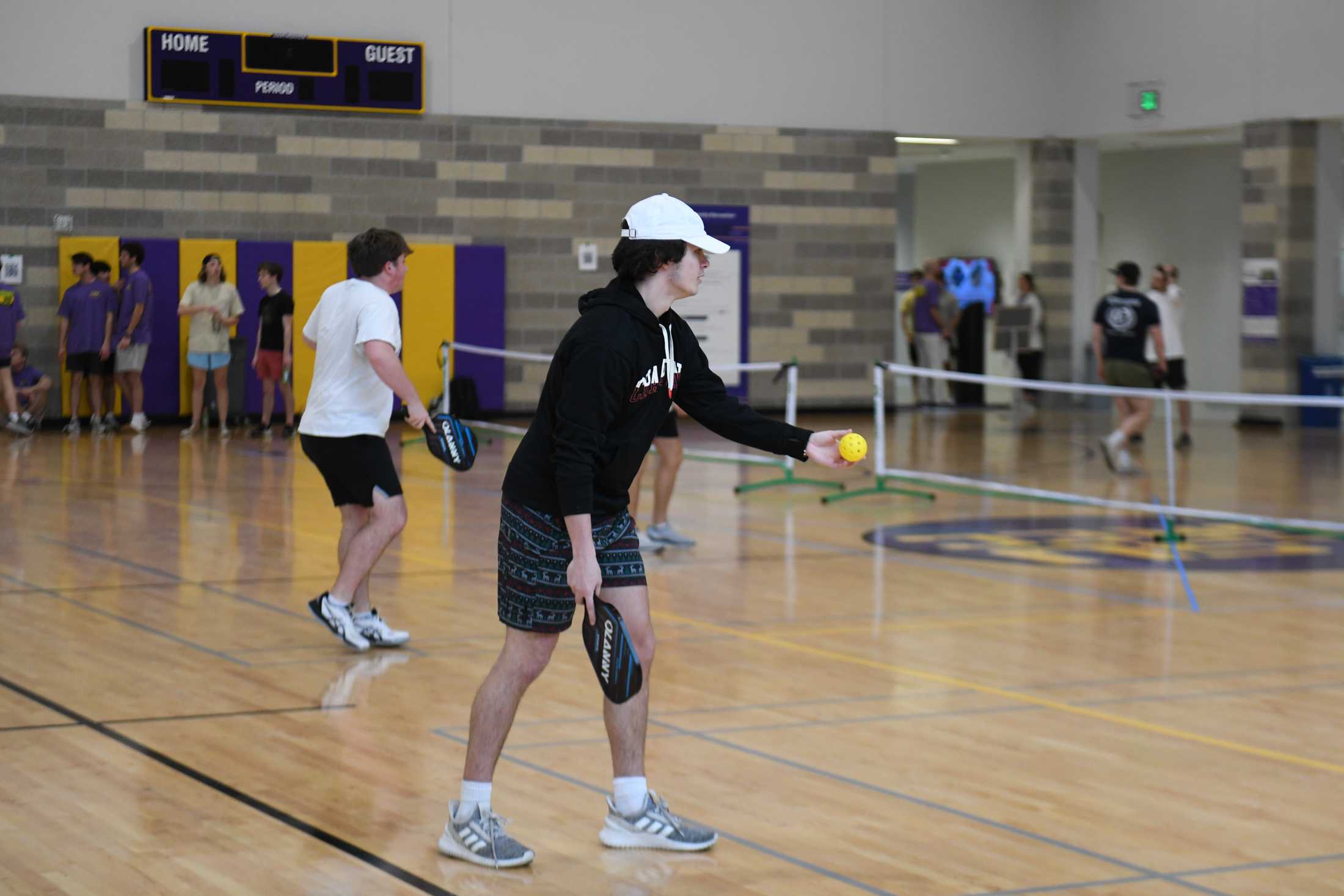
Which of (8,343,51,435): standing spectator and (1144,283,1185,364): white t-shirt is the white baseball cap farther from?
(8,343,51,435): standing spectator

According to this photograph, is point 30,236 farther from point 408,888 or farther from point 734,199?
point 408,888

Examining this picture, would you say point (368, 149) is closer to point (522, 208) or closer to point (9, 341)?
point (522, 208)

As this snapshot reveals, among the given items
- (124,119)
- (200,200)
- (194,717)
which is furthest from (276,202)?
(194,717)

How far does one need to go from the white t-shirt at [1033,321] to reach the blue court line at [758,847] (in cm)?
2079

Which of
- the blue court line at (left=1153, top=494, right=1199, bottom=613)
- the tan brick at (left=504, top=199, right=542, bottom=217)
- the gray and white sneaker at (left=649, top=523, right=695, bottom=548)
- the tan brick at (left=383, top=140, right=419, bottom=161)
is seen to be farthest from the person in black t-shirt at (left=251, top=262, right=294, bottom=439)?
the blue court line at (left=1153, top=494, right=1199, bottom=613)

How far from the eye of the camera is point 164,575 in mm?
10531

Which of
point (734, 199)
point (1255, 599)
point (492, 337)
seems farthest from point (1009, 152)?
point (1255, 599)

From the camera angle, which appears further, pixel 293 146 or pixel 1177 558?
pixel 293 146

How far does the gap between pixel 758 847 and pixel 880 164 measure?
21.0m

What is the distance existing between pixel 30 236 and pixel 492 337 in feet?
18.8

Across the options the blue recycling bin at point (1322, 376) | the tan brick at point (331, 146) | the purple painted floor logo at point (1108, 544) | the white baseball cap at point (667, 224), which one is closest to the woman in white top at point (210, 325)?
the tan brick at point (331, 146)

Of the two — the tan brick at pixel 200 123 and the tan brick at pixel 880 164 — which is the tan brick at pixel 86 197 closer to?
the tan brick at pixel 200 123

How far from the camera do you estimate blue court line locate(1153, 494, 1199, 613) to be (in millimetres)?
10016

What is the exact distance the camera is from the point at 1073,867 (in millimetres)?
5086
